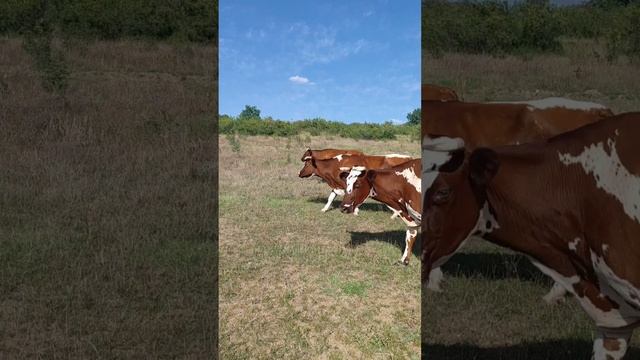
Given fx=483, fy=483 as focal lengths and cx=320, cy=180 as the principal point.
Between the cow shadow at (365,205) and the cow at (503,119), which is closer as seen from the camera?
the cow at (503,119)

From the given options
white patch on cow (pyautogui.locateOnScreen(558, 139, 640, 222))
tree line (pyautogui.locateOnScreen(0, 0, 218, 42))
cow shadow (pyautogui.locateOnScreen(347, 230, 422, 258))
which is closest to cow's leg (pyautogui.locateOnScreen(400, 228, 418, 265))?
cow shadow (pyautogui.locateOnScreen(347, 230, 422, 258))

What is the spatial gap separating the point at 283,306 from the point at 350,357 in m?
1.06

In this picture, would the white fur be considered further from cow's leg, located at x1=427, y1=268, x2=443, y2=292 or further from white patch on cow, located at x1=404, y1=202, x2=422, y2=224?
cow's leg, located at x1=427, y1=268, x2=443, y2=292

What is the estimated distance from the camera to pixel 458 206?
1895 mm

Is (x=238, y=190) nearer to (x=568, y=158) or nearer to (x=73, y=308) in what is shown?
(x=73, y=308)

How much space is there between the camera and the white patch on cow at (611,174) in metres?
1.72

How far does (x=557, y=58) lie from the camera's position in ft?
10.8

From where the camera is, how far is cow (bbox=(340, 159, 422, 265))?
5055mm

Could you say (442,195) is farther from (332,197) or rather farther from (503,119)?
(332,197)

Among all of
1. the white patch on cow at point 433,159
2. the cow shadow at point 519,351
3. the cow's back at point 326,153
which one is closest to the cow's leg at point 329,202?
the cow's back at point 326,153

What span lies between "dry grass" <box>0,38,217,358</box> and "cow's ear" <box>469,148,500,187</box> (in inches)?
101

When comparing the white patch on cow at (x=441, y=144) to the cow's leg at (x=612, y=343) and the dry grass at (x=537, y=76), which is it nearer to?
the cow's leg at (x=612, y=343)

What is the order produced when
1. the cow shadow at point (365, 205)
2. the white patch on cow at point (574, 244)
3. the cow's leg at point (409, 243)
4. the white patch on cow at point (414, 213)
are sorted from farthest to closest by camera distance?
the cow shadow at point (365, 205) < the cow's leg at point (409, 243) < the white patch on cow at point (414, 213) < the white patch on cow at point (574, 244)

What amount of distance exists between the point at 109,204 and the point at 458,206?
505 cm
